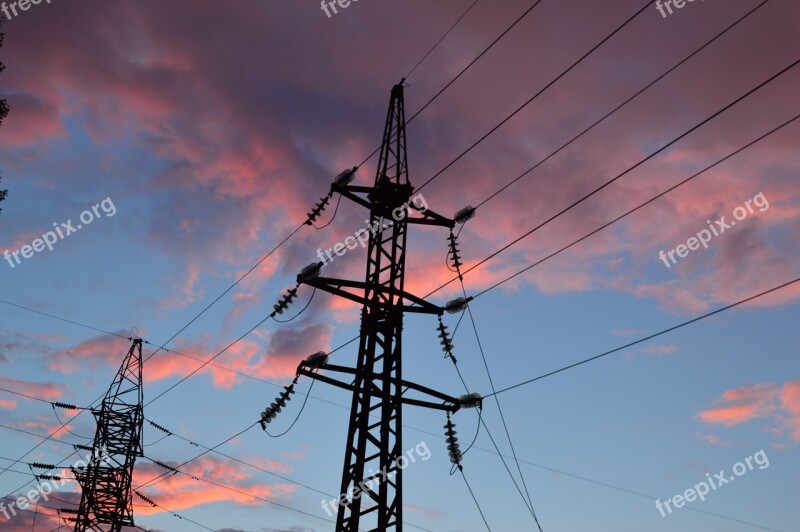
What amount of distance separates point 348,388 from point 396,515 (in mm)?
3383

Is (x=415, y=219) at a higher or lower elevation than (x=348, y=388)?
higher

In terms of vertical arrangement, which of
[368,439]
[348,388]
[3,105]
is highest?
[3,105]

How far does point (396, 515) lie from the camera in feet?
57.2

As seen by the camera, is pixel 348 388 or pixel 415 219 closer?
pixel 348 388

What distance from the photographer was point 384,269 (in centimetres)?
2045

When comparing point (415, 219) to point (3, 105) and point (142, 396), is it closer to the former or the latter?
point (3, 105)

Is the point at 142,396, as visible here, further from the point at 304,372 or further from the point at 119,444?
the point at 304,372

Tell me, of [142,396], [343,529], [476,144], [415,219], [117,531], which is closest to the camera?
[343,529]

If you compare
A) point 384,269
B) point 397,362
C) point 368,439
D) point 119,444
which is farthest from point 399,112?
point 119,444

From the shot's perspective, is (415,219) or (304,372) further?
(415,219)

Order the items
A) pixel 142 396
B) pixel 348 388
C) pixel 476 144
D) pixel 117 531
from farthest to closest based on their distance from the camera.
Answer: pixel 142 396 < pixel 117 531 < pixel 476 144 < pixel 348 388

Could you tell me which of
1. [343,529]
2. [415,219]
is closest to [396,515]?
[343,529]

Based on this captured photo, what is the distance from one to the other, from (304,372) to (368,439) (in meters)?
2.61

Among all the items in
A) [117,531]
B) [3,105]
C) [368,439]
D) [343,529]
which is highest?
[3,105]
